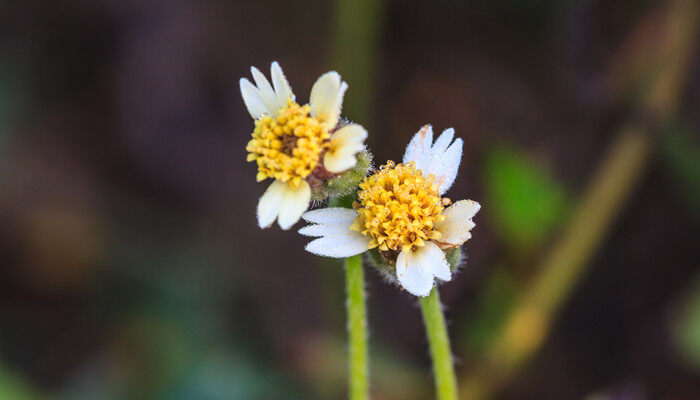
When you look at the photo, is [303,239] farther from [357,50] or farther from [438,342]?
[438,342]

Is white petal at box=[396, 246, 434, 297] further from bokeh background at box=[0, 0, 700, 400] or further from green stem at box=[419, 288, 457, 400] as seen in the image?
bokeh background at box=[0, 0, 700, 400]
